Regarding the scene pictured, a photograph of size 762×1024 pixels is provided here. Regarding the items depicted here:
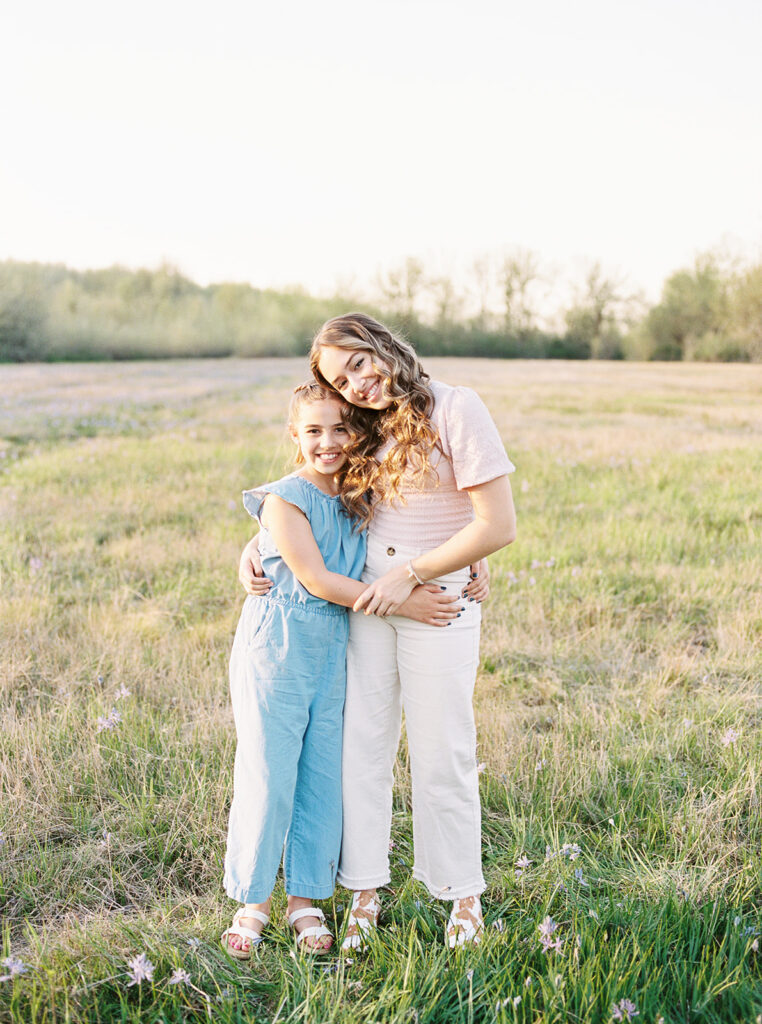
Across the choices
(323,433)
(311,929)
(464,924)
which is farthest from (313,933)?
(323,433)

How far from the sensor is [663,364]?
27.4m

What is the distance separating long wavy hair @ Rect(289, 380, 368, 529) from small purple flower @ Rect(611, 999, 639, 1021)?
1.43 m

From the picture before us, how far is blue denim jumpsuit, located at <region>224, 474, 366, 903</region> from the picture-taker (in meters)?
2.43

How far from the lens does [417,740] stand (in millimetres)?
2496

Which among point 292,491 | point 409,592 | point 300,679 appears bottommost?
point 300,679

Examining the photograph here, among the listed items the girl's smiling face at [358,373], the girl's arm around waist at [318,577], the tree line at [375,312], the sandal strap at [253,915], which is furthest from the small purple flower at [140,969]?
the tree line at [375,312]

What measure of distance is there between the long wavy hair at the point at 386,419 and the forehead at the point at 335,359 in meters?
0.01

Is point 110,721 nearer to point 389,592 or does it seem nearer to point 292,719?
point 292,719

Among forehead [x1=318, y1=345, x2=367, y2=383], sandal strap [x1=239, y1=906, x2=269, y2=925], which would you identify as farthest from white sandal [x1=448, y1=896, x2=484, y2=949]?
forehead [x1=318, y1=345, x2=367, y2=383]

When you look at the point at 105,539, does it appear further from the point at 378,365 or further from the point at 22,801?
the point at 378,365

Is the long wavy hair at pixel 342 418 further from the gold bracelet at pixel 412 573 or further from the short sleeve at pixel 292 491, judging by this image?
the gold bracelet at pixel 412 573

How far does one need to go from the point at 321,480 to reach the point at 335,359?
39 centimetres

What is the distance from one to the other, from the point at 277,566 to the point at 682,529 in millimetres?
5096

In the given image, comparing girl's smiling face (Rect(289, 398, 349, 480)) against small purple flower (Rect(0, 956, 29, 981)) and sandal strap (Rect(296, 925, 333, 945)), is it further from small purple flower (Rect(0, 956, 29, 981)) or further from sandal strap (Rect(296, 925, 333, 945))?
small purple flower (Rect(0, 956, 29, 981))
